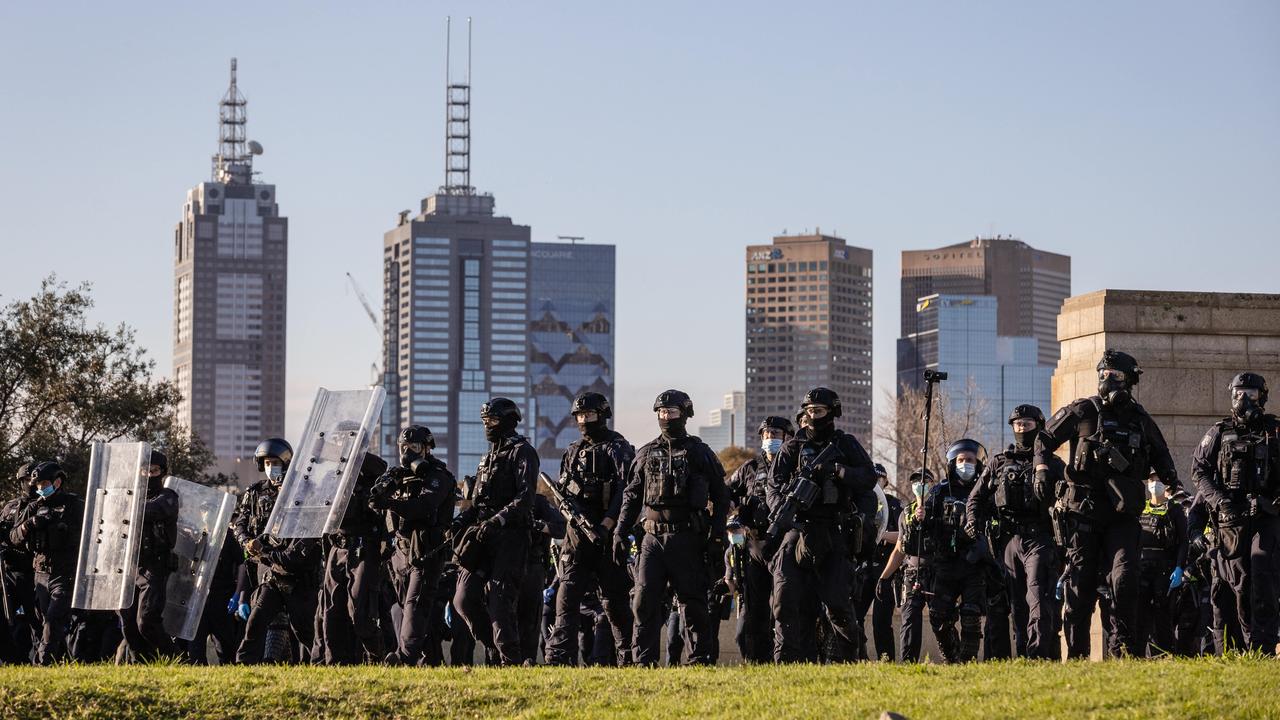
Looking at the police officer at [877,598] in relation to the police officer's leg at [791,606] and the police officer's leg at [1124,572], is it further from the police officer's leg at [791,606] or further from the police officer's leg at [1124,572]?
the police officer's leg at [1124,572]

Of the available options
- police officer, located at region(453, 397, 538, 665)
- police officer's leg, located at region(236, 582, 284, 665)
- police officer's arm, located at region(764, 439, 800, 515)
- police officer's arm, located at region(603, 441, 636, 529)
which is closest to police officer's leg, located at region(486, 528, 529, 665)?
police officer, located at region(453, 397, 538, 665)

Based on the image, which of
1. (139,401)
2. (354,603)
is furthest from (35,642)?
(139,401)

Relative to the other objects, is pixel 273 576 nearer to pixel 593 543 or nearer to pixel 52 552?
pixel 52 552

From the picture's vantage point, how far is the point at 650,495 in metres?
14.6

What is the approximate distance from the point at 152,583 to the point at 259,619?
3.58 feet

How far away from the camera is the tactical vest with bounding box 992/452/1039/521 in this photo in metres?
15.4

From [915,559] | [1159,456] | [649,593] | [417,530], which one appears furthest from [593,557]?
[1159,456]

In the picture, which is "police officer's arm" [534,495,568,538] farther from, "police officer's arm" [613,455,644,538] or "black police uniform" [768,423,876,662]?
"black police uniform" [768,423,876,662]

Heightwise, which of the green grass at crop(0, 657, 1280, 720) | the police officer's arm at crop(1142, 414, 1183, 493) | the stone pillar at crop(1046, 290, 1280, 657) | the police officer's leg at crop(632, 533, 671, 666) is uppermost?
the stone pillar at crop(1046, 290, 1280, 657)

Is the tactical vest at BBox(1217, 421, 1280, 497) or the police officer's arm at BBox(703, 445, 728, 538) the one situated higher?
the tactical vest at BBox(1217, 421, 1280, 497)

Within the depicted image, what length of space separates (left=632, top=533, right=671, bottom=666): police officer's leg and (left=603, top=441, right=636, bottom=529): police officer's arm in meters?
0.62

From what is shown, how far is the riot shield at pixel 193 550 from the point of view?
1653 centimetres

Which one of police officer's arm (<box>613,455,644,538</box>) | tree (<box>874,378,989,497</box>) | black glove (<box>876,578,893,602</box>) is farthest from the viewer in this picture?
tree (<box>874,378,989,497</box>)

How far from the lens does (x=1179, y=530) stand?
16.7 meters
